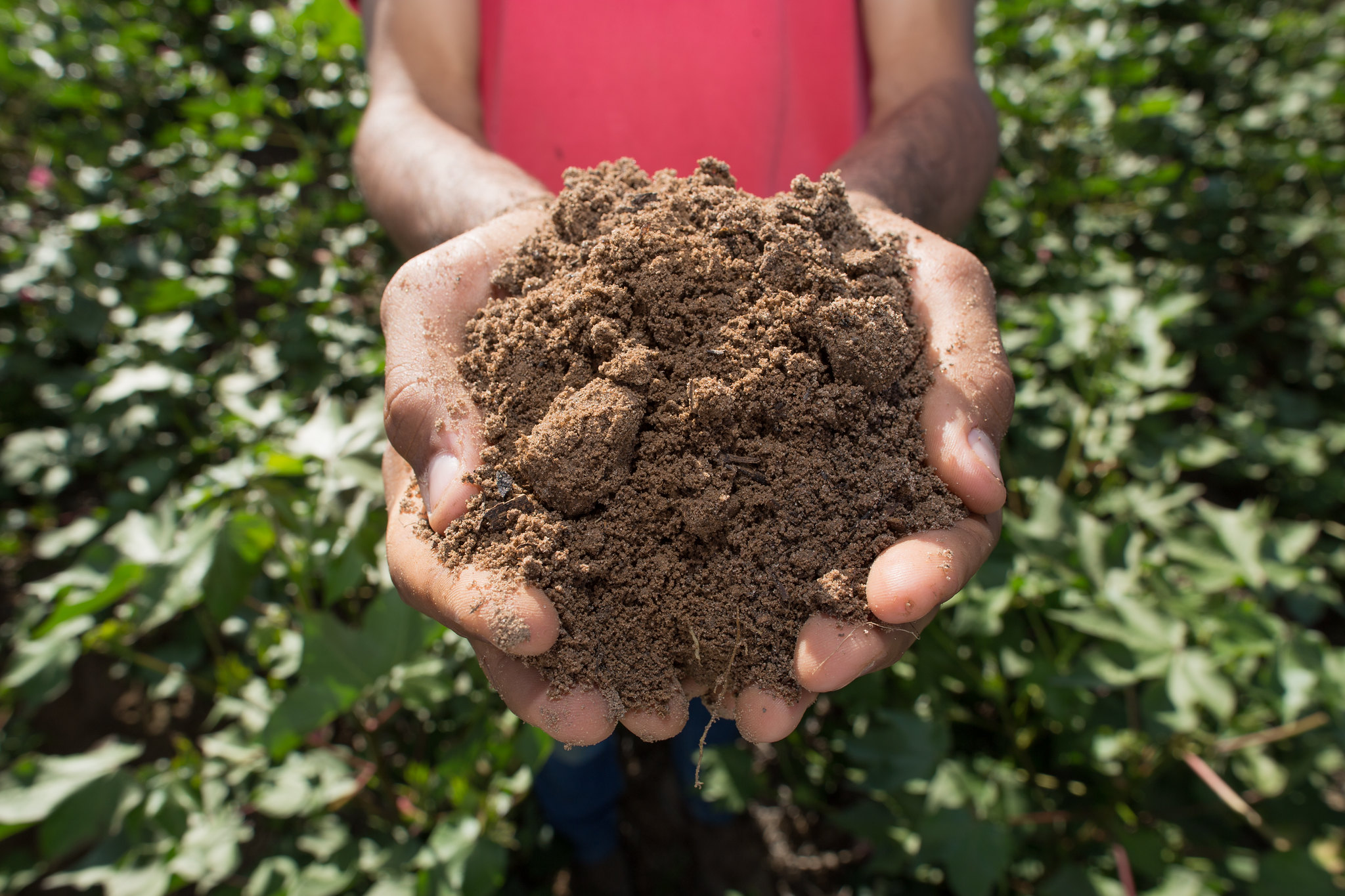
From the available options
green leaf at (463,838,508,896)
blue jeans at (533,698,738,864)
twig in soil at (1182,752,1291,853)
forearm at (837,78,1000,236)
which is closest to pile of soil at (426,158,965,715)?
forearm at (837,78,1000,236)

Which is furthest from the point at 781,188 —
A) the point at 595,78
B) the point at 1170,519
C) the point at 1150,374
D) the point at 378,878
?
the point at 378,878

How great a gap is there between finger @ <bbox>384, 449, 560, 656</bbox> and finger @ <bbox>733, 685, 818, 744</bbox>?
0.28 metres

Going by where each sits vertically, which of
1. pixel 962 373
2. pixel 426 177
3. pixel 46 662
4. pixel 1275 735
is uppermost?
pixel 426 177

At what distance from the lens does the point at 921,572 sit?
950 mm

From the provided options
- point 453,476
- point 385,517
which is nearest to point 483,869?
point 385,517

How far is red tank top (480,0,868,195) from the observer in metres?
1.55

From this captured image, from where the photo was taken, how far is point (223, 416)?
5.62ft

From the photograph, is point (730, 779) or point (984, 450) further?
point (730, 779)

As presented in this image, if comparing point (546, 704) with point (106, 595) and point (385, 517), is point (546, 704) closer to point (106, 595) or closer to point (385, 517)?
point (385, 517)

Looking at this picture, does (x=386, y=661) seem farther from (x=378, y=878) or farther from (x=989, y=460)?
(x=989, y=460)

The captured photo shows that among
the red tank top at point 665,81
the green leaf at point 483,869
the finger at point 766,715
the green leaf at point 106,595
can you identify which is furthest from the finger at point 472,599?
the red tank top at point 665,81

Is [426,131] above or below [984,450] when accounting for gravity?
above

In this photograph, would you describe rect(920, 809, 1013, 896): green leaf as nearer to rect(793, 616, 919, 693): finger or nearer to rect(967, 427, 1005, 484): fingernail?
rect(793, 616, 919, 693): finger

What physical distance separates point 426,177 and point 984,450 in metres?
1.19
